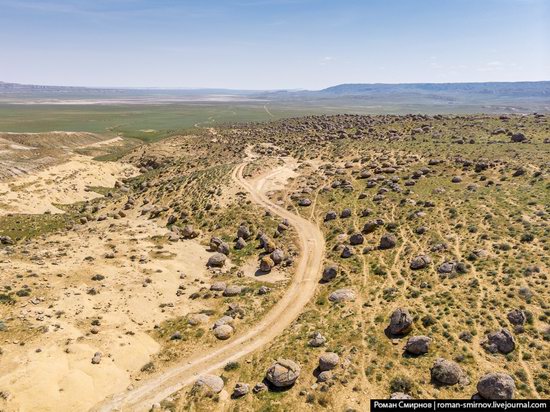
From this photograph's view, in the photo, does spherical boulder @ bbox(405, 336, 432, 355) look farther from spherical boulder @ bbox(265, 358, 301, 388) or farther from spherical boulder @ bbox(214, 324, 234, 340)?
spherical boulder @ bbox(214, 324, 234, 340)

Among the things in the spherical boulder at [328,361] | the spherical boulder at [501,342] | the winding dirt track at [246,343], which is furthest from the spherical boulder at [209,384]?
the spherical boulder at [501,342]

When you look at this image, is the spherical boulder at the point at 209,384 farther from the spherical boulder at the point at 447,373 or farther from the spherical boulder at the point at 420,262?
the spherical boulder at the point at 420,262

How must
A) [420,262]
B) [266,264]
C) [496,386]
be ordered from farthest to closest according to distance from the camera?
[266,264] < [420,262] < [496,386]

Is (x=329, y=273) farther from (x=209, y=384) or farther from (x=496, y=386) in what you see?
(x=496, y=386)

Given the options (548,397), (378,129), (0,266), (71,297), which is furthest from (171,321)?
(378,129)

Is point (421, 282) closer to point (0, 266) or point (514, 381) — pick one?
point (514, 381)

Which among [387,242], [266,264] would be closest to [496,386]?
[387,242]
